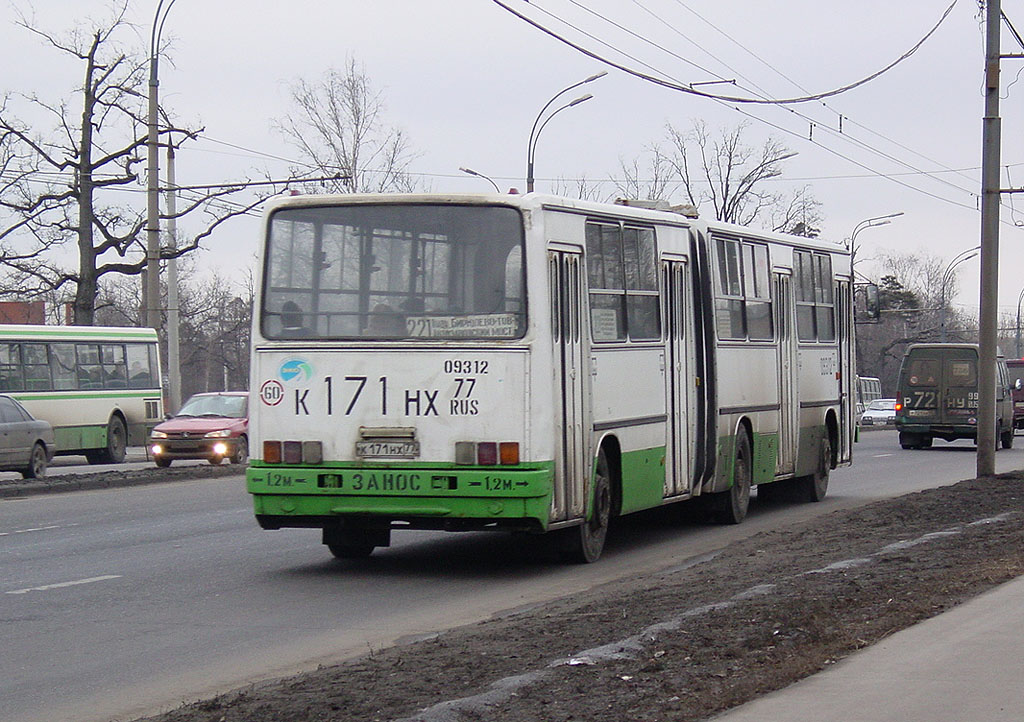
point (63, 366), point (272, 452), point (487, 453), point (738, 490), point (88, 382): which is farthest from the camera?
point (88, 382)

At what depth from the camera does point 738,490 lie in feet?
55.8

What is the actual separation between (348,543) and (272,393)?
5.71 ft

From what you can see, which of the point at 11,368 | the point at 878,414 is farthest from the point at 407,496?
the point at 878,414

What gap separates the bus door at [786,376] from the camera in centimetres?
1841

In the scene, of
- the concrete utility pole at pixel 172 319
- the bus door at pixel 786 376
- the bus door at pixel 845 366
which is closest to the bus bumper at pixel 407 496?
the bus door at pixel 786 376

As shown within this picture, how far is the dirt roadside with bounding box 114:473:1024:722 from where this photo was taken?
21.7 ft

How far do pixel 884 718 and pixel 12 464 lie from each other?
69.9 feet

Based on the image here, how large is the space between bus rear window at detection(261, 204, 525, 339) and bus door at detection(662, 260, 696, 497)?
118 inches

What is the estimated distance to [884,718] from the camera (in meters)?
6.20

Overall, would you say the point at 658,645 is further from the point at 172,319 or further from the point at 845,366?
the point at 172,319

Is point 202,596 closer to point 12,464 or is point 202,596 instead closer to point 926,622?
point 926,622

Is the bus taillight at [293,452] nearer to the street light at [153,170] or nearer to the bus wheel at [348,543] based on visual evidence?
the bus wheel at [348,543]

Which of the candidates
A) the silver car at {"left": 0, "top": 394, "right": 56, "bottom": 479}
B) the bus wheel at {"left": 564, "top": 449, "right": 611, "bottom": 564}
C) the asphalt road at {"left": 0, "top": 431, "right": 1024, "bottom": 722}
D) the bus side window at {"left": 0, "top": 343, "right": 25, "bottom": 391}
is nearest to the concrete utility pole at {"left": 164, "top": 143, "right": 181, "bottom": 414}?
the bus side window at {"left": 0, "top": 343, "right": 25, "bottom": 391}

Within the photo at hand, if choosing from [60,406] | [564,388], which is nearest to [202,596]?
[564,388]
